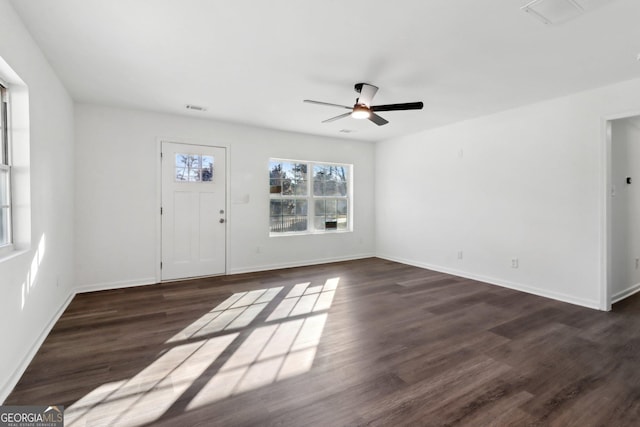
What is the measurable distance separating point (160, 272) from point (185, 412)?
3.26m

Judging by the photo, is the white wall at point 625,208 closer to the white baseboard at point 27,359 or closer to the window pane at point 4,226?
the white baseboard at point 27,359

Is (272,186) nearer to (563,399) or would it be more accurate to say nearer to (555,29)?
(555,29)

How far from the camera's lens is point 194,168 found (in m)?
4.83

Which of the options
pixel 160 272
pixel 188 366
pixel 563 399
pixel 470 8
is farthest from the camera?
pixel 160 272

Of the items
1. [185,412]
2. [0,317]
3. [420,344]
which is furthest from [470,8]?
[0,317]

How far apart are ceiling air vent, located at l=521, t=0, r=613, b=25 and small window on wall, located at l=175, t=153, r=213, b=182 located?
4.32 metres

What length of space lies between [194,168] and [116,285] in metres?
2.00

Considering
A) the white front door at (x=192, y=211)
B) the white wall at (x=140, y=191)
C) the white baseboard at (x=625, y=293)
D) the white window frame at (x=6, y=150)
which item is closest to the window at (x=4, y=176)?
the white window frame at (x=6, y=150)

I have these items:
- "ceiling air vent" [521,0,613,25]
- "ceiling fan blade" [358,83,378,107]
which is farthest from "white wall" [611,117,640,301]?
"ceiling fan blade" [358,83,378,107]

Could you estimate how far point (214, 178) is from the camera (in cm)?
497

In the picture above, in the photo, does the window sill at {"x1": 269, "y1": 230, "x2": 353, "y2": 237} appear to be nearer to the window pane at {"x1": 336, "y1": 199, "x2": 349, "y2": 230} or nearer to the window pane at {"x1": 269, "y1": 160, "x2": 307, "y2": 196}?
the window pane at {"x1": 336, "y1": 199, "x2": 349, "y2": 230}

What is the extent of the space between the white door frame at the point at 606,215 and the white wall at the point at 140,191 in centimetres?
434

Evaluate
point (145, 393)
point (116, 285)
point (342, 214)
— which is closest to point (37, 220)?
point (145, 393)

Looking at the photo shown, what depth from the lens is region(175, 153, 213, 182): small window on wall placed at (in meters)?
4.72
